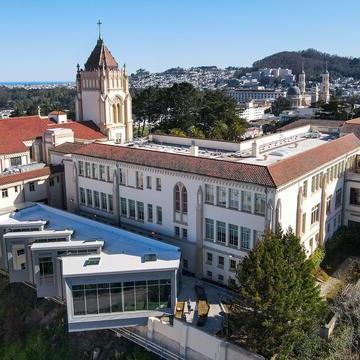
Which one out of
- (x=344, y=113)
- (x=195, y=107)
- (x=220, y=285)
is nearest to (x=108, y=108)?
(x=195, y=107)

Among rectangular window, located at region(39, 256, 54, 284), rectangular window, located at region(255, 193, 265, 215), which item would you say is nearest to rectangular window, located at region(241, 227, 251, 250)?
rectangular window, located at region(255, 193, 265, 215)

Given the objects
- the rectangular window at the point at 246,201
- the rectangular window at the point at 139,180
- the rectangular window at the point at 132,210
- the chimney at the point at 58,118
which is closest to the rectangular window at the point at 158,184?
the rectangular window at the point at 139,180

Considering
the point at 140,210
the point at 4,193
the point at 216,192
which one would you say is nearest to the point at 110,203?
the point at 140,210

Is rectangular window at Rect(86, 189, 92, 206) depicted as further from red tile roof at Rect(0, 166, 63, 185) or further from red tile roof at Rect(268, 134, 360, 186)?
red tile roof at Rect(268, 134, 360, 186)

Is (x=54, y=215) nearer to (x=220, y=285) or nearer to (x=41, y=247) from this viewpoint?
(x=41, y=247)

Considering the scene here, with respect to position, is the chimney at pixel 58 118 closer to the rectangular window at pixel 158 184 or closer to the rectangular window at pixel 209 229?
the rectangular window at pixel 158 184
